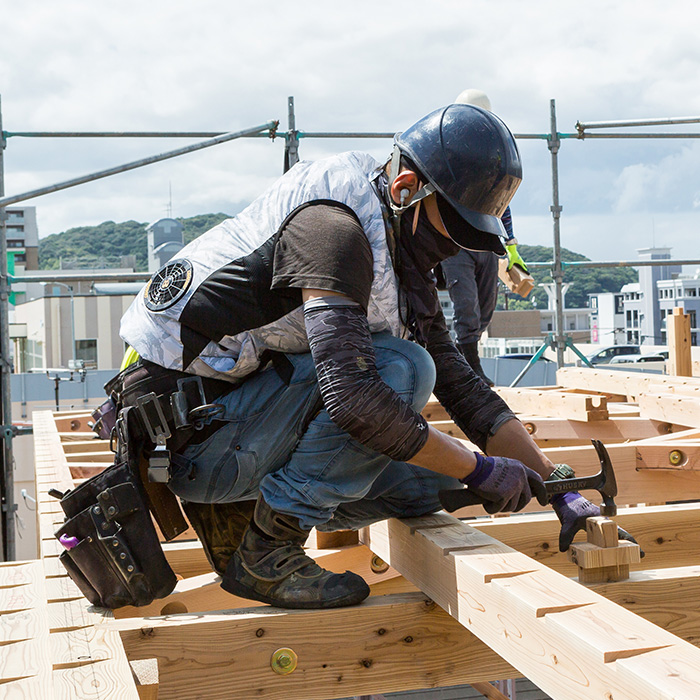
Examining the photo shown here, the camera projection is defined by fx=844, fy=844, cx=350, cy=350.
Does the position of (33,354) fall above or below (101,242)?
below

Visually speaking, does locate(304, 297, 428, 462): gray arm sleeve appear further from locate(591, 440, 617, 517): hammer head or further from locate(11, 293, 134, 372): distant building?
locate(11, 293, 134, 372): distant building

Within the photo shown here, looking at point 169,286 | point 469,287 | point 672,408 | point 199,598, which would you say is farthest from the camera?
point 469,287

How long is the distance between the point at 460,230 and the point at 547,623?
3.43ft

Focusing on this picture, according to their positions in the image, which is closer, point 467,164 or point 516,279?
point 467,164

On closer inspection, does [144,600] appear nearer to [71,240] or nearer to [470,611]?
[470,611]

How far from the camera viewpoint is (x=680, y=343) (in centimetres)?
614

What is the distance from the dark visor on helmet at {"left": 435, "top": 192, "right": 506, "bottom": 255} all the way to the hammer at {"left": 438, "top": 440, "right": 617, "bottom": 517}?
25.6 inches

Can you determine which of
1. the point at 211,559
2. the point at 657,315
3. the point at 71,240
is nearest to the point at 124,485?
the point at 211,559

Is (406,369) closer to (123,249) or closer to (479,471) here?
(479,471)

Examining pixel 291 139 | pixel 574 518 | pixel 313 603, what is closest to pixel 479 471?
pixel 574 518

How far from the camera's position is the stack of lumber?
1505 mm

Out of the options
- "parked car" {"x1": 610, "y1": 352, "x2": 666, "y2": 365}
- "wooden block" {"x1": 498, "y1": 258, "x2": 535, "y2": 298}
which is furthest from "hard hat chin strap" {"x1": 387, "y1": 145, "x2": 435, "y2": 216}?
"parked car" {"x1": 610, "y1": 352, "x2": 666, "y2": 365}

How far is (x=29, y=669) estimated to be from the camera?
63.7 inches

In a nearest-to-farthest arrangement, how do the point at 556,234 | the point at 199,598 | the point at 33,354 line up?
the point at 199,598, the point at 556,234, the point at 33,354
